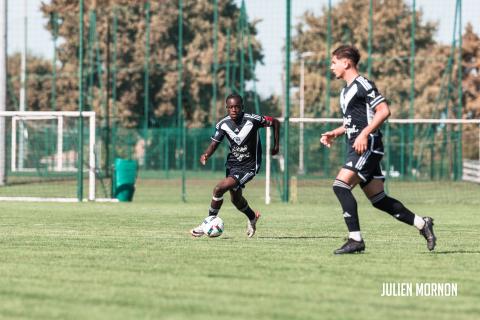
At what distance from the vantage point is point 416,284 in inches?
310

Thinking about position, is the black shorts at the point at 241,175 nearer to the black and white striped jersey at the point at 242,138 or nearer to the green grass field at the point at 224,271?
the black and white striped jersey at the point at 242,138

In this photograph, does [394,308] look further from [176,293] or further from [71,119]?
[71,119]

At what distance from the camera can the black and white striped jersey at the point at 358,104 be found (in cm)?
1022

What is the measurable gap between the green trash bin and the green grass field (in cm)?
886

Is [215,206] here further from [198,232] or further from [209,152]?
[209,152]

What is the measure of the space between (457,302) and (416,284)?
2.91 ft

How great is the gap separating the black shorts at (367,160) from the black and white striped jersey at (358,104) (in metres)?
0.10

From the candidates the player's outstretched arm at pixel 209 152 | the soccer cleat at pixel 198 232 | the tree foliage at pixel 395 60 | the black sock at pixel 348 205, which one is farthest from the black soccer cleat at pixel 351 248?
the tree foliage at pixel 395 60

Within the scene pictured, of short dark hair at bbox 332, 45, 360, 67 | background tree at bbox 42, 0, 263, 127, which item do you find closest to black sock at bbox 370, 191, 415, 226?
short dark hair at bbox 332, 45, 360, 67

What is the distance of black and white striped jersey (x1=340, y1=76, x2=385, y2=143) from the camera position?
1022cm

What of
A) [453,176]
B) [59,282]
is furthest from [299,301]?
[453,176]

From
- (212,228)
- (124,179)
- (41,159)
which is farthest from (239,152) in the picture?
(41,159)

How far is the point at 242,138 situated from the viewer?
43.6 feet

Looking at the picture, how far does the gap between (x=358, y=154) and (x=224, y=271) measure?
85.2 inches
